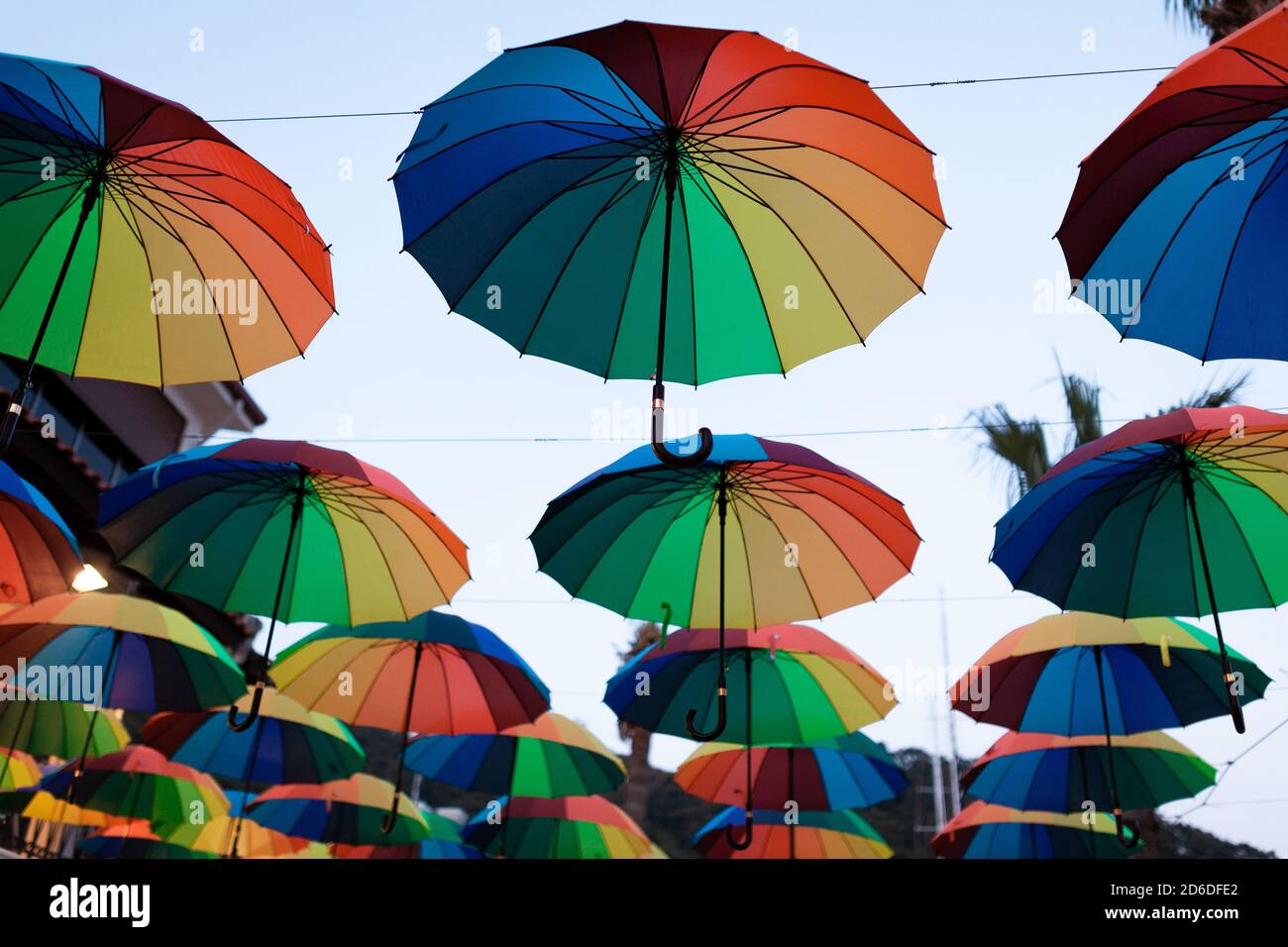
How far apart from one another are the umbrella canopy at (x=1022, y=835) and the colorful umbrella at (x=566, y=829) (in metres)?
3.60

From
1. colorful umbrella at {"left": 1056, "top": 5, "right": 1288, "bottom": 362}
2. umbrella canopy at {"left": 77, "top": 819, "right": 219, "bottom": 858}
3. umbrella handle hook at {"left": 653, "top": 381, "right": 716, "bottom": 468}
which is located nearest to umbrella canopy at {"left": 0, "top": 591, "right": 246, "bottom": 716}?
umbrella handle hook at {"left": 653, "top": 381, "right": 716, "bottom": 468}

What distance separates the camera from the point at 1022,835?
10953 millimetres

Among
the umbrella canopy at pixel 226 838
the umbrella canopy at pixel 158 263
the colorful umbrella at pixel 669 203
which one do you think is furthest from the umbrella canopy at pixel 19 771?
the colorful umbrella at pixel 669 203

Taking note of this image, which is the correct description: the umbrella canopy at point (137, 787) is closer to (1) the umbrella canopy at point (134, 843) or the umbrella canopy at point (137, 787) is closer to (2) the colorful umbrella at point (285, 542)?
(1) the umbrella canopy at point (134, 843)

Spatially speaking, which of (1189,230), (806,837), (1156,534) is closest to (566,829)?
(806,837)

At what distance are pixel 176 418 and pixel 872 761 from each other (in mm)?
18716

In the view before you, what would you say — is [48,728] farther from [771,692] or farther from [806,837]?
[806,837]

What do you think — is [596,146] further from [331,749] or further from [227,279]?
[331,749]

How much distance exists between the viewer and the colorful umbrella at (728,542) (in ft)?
21.4

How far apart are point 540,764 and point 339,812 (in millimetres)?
3909

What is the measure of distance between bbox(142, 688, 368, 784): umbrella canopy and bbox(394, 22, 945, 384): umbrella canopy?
22.5ft

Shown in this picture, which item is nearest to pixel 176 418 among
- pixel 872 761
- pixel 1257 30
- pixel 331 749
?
pixel 331 749

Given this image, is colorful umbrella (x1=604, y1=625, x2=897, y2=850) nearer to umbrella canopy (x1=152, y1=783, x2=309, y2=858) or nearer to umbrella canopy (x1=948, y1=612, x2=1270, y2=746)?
umbrella canopy (x1=948, y1=612, x2=1270, y2=746)
